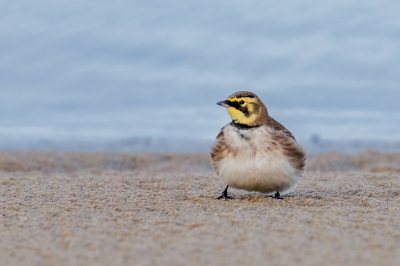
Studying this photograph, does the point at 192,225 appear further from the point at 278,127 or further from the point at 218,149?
the point at 278,127

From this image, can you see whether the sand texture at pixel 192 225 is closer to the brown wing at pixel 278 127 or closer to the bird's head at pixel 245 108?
the brown wing at pixel 278 127

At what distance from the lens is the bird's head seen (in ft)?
17.4

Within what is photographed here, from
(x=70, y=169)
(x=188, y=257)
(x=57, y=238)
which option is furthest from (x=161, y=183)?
(x=70, y=169)

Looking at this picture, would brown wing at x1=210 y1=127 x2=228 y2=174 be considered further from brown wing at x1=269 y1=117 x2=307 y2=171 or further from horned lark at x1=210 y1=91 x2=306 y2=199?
brown wing at x1=269 y1=117 x2=307 y2=171

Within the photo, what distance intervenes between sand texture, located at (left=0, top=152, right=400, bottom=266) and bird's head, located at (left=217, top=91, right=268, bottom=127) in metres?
0.97

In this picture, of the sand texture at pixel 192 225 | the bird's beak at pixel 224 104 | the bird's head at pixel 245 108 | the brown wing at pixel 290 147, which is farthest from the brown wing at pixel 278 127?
the sand texture at pixel 192 225

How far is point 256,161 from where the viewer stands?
520cm

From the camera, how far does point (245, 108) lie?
5.32m

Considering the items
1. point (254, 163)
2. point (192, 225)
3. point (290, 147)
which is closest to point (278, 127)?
point (290, 147)

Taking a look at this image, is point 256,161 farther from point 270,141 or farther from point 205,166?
point 205,166

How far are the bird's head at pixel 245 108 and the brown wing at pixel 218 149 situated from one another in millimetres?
324

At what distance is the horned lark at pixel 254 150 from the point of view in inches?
205

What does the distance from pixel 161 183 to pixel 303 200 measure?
2.66 meters

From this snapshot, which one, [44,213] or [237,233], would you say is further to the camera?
[44,213]
